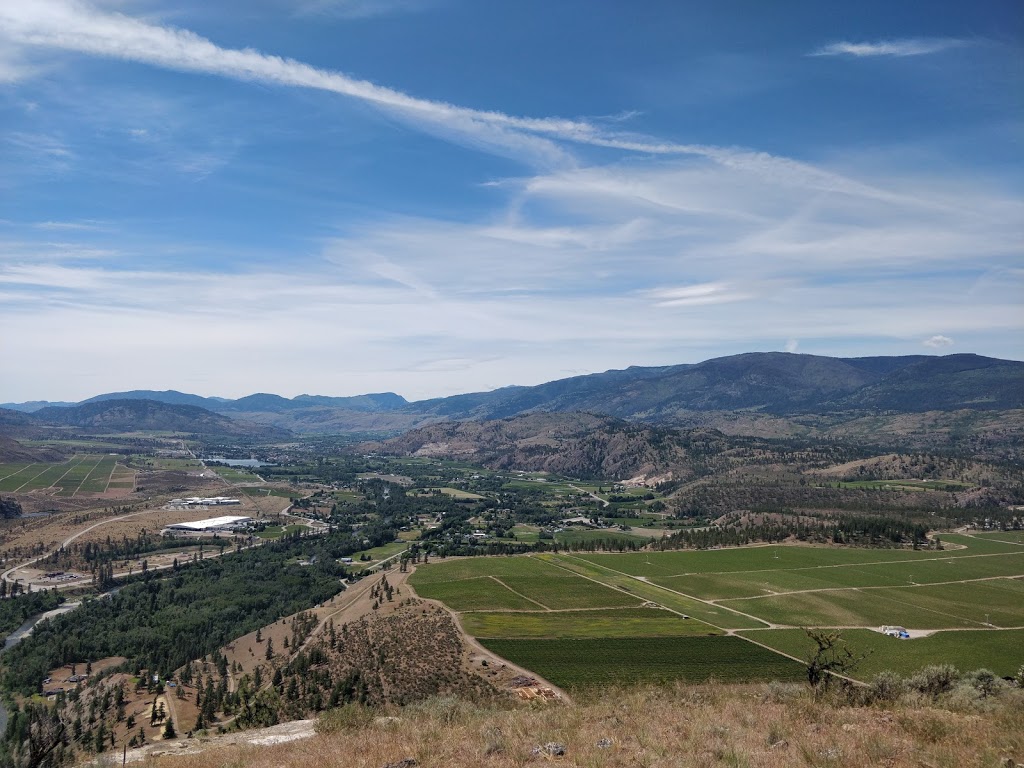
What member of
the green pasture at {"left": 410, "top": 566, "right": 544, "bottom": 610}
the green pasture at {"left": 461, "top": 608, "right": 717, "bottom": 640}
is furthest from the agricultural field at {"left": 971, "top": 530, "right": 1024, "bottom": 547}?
the green pasture at {"left": 410, "top": 566, "right": 544, "bottom": 610}

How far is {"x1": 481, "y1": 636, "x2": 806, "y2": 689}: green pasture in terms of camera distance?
61.9 m

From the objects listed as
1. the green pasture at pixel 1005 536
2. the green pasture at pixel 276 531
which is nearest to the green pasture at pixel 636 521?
the green pasture at pixel 1005 536

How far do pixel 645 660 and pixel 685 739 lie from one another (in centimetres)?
5079

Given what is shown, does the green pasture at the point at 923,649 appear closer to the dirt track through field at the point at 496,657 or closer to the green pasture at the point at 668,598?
the green pasture at the point at 668,598

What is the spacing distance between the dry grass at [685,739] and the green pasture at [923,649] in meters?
45.7

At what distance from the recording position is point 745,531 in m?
149

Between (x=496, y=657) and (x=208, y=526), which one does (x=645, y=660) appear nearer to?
(x=496, y=657)

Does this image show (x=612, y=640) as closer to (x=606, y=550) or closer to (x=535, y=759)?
(x=535, y=759)

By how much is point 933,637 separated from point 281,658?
3343 inches

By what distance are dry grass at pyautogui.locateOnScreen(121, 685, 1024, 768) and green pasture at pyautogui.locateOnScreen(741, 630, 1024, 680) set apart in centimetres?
4571

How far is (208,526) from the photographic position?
174m

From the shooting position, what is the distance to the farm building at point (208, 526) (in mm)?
168875

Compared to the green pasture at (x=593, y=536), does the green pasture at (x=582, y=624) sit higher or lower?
higher

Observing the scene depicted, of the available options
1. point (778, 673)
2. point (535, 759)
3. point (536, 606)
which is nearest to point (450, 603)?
point (536, 606)
